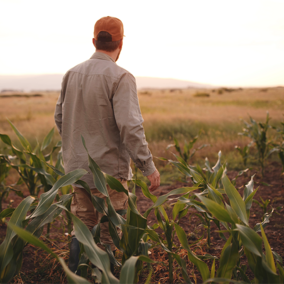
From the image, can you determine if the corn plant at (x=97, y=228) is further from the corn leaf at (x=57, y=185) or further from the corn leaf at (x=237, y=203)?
the corn leaf at (x=237, y=203)

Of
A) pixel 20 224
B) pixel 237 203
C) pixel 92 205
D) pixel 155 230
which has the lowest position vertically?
pixel 155 230

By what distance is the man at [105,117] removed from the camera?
165cm

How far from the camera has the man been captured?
1646 mm

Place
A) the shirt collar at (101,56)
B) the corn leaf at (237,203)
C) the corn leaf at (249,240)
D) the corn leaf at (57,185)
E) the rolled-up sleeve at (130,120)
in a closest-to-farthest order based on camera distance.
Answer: the corn leaf at (249,240) → the corn leaf at (237,203) → the corn leaf at (57,185) → the rolled-up sleeve at (130,120) → the shirt collar at (101,56)

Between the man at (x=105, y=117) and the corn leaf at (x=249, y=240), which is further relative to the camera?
the man at (x=105, y=117)

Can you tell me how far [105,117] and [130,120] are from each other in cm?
20

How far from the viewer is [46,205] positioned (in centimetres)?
136

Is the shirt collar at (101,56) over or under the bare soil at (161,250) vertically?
over

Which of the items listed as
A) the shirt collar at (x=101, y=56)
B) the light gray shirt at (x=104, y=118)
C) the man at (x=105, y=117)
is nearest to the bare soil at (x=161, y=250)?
the man at (x=105, y=117)

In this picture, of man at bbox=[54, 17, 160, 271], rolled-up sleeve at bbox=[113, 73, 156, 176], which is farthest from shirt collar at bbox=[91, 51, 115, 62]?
rolled-up sleeve at bbox=[113, 73, 156, 176]

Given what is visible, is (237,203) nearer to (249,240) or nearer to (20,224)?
(249,240)

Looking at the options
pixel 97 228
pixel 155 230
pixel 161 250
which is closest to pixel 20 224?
pixel 97 228

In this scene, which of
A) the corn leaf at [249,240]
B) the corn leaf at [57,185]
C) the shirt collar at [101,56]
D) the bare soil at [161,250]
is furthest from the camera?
the bare soil at [161,250]

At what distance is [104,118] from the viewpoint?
172cm
